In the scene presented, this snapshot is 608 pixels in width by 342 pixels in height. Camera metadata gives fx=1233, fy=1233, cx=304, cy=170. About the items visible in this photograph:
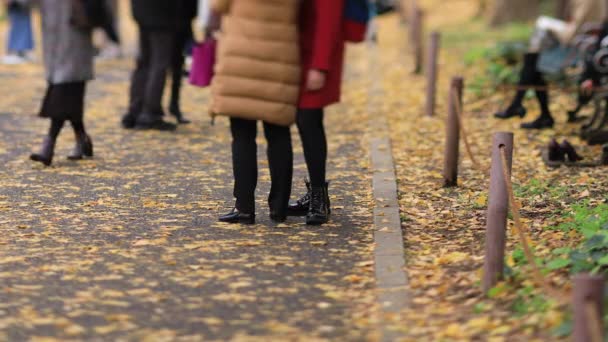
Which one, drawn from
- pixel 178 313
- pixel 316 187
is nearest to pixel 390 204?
pixel 316 187

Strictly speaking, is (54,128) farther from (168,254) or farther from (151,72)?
(168,254)

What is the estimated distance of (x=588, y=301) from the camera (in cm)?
426

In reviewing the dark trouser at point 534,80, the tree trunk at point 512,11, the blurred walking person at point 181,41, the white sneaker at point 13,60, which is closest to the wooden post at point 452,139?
the dark trouser at point 534,80

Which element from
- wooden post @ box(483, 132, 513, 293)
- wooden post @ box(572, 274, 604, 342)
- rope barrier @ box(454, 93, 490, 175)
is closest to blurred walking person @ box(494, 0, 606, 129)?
rope barrier @ box(454, 93, 490, 175)

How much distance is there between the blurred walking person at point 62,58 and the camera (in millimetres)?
9758

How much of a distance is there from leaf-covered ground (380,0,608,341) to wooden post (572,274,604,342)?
678mm

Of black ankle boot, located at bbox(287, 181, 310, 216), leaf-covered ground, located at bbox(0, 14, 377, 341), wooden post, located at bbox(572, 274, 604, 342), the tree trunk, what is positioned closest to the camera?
wooden post, located at bbox(572, 274, 604, 342)

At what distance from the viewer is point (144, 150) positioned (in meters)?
10.8

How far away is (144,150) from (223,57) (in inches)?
153

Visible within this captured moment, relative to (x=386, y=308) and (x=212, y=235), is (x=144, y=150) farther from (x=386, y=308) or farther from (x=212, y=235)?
(x=386, y=308)

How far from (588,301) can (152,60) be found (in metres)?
8.15

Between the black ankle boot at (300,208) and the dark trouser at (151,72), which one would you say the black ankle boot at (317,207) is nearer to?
the black ankle boot at (300,208)

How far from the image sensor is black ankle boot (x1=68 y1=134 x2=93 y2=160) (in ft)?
33.3

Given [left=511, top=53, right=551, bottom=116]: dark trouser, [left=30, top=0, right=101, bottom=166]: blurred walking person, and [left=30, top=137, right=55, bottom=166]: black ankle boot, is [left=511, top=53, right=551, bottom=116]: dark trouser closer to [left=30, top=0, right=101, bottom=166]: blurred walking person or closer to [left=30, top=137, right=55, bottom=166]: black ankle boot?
[left=30, top=0, right=101, bottom=166]: blurred walking person
